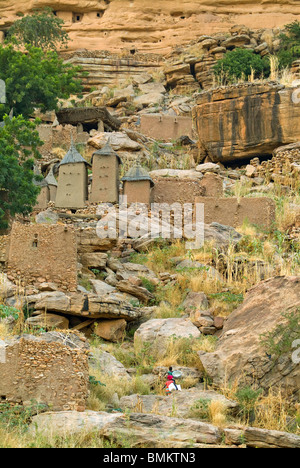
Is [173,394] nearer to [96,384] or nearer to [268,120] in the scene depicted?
[96,384]

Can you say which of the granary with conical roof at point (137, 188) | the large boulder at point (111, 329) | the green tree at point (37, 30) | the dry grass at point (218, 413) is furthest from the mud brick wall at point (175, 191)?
the green tree at point (37, 30)

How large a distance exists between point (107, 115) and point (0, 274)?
56.9 feet

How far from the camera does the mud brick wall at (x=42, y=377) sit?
368 inches

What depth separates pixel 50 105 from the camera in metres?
28.1

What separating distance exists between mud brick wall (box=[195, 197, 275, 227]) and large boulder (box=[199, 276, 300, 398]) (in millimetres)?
6060

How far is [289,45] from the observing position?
38.2 m

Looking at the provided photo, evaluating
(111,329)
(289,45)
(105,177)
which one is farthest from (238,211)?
(289,45)

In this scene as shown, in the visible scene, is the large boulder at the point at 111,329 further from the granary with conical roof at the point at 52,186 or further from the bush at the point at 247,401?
the granary with conical roof at the point at 52,186

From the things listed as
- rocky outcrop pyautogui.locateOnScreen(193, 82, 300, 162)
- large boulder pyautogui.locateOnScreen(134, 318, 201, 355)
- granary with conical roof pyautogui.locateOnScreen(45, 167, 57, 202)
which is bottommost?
large boulder pyautogui.locateOnScreen(134, 318, 201, 355)

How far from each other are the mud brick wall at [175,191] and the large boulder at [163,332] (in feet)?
28.0

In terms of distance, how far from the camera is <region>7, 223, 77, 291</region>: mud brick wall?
13.3 meters

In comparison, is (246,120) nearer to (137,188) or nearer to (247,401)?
Result: (137,188)

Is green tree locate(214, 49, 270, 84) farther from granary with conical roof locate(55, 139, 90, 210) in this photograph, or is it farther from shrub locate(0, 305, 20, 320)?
shrub locate(0, 305, 20, 320)

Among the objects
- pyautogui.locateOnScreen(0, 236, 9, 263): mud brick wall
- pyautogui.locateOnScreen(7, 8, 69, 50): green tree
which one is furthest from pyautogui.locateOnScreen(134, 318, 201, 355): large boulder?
pyautogui.locateOnScreen(7, 8, 69, 50): green tree
